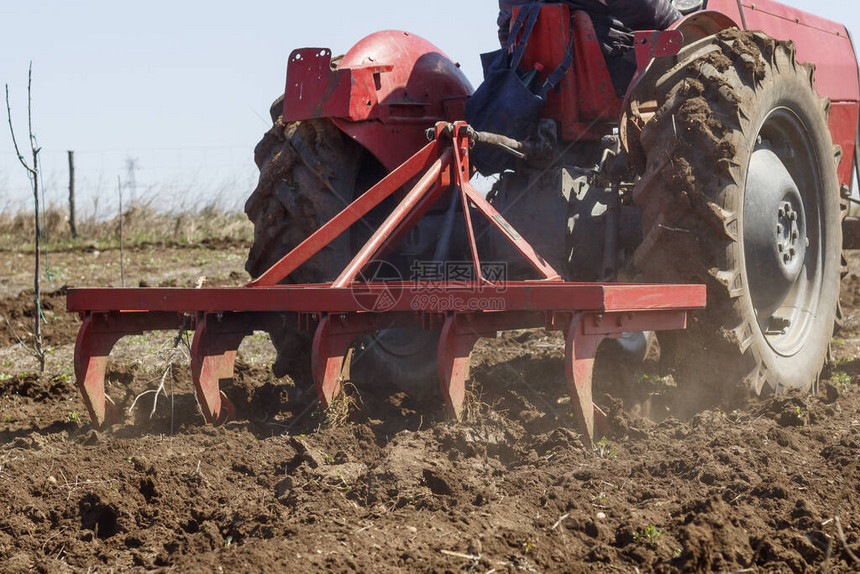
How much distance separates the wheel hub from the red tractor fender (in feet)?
4.54

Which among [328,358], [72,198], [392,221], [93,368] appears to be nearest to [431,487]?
[328,358]

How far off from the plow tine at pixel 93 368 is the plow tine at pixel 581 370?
71.3 inches

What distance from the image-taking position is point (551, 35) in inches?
169

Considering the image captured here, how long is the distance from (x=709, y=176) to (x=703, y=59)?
1.72 ft

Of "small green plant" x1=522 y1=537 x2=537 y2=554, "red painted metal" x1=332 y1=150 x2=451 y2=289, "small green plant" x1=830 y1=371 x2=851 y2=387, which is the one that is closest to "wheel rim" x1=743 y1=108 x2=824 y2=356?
"small green plant" x1=830 y1=371 x2=851 y2=387

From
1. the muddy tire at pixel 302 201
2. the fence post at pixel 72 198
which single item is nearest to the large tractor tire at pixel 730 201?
the muddy tire at pixel 302 201

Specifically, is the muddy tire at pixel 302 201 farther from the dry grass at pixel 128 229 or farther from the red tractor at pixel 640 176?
the dry grass at pixel 128 229

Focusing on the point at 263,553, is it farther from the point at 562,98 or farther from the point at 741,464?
the point at 562,98

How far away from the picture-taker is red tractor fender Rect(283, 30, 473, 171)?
13.2ft

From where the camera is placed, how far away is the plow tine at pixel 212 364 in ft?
11.8

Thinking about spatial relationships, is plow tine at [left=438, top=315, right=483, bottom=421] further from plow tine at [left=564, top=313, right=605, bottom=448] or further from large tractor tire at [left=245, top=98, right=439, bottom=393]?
large tractor tire at [left=245, top=98, right=439, bottom=393]

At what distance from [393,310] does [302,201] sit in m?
0.99

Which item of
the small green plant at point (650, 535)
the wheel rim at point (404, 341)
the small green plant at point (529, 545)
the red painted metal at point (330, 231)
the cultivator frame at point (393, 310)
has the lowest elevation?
the small green plant at point (529, 545)

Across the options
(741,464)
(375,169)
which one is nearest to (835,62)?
(375,169)
